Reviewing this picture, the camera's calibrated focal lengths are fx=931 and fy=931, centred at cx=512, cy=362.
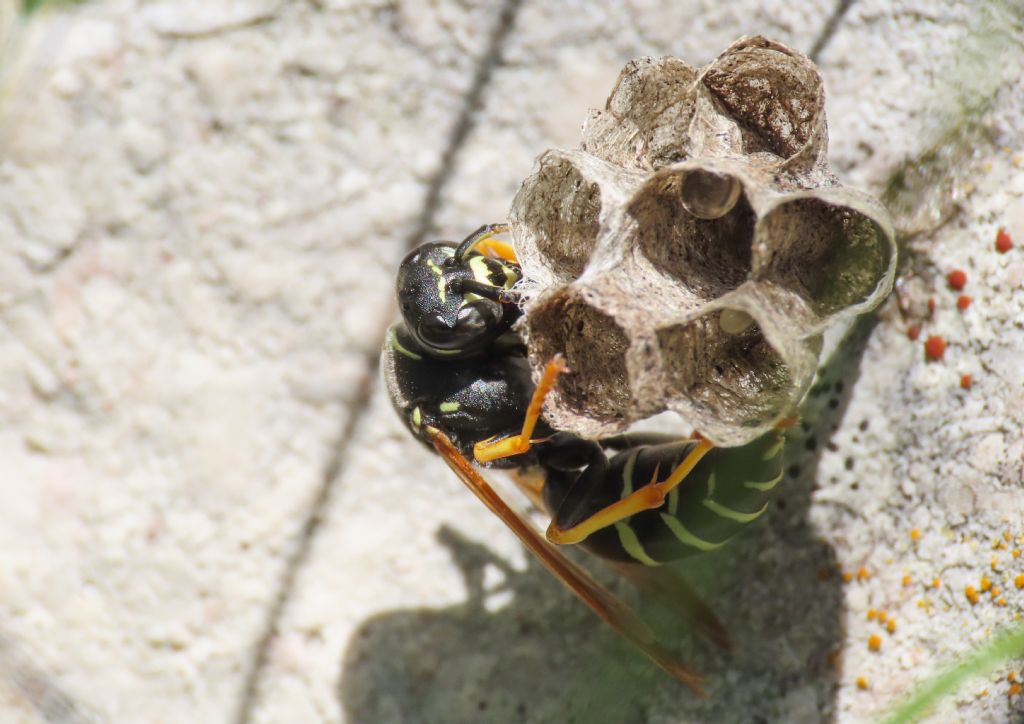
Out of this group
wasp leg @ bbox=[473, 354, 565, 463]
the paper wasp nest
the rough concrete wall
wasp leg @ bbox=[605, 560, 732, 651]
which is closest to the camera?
the paper wasp nest

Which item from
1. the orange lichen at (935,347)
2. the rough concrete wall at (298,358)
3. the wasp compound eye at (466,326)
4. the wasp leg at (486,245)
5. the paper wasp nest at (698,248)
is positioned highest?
the paper wasp nest at (698,248)

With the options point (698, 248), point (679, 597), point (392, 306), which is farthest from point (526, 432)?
point (392, 306)

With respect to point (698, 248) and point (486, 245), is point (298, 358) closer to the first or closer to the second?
point (486, 245)

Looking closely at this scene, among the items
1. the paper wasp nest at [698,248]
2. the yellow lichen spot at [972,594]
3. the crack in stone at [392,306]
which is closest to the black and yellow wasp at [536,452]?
the paper wasp nest at [698,248]

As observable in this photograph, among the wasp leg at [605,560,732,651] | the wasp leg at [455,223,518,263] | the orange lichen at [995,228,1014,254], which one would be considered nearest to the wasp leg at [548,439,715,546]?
the wasp leg at [605,560,732,651]

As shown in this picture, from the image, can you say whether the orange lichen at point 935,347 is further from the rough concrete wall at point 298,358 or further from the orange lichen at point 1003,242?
the orange lichen at point 1003,242

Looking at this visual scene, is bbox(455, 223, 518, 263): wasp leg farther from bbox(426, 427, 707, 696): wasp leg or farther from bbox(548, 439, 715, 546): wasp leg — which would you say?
bbox(548, 439, 715, 546): wasp leg
